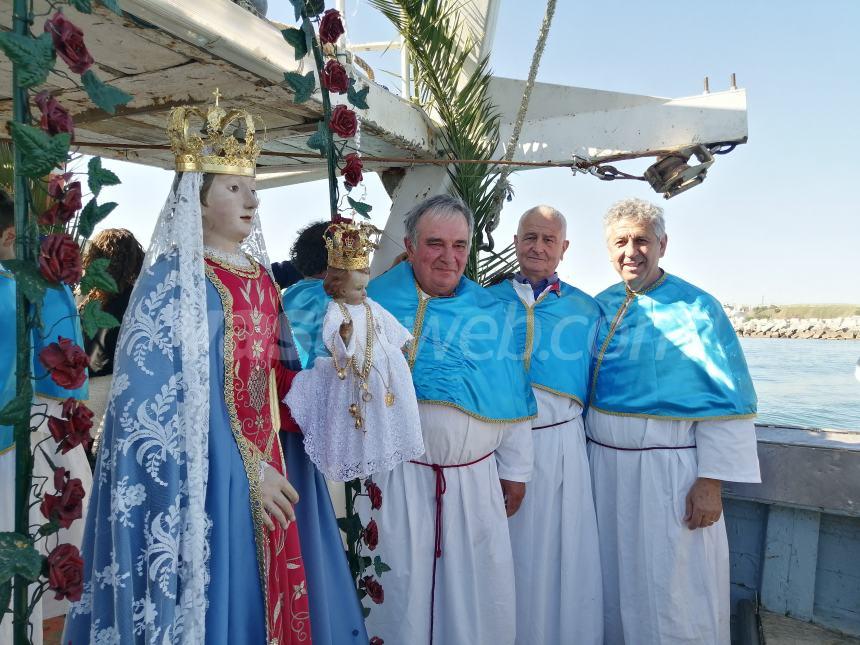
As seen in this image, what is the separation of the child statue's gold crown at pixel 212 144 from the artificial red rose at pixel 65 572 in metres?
1.08

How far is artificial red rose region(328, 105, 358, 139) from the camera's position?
256cm

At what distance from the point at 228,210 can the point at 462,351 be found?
134 centimetres

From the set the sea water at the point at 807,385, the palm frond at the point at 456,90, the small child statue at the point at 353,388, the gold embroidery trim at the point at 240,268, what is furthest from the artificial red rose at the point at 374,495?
the palm frond at the point at 456,90

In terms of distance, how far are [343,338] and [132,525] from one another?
2.64ft

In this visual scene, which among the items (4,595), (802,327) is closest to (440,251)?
(4,595)

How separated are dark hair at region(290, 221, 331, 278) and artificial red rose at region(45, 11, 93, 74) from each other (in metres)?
2.00

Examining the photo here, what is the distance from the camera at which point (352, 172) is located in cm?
265

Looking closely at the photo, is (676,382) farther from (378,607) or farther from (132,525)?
(132,525)

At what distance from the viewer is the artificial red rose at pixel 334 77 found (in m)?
2.54

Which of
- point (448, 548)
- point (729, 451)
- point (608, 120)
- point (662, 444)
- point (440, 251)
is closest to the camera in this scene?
point (448, 548)

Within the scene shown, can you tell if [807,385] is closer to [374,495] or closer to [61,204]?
[374,495]

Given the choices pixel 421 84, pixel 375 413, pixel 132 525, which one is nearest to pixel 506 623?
pixel 375 413

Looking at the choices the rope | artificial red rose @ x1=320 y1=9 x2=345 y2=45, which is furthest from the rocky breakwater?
artificial red rose @ x1=320 y1=9 x2=345 y2=45

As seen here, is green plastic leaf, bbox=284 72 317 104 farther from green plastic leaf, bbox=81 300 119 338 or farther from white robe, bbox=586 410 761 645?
white robe, bbox=586 410 761 645
